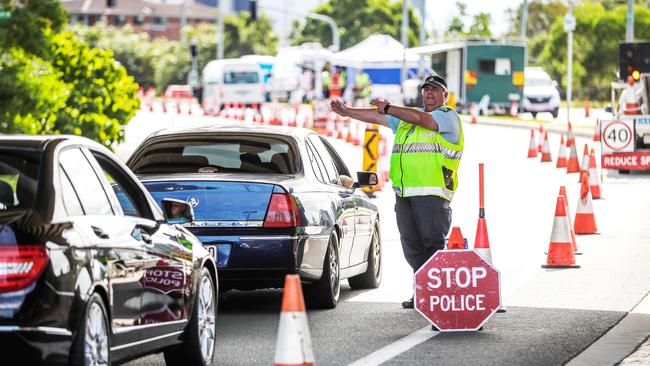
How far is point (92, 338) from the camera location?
7496 mm

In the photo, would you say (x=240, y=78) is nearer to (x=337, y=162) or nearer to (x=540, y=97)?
(x=540, y=97)

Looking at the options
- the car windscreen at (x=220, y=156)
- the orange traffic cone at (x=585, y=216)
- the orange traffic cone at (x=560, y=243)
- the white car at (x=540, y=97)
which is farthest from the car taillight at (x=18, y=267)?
the white car at (x=540, y=97)

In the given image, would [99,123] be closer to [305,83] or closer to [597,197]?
[597,197]

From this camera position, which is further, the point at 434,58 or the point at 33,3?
the point at 434,58

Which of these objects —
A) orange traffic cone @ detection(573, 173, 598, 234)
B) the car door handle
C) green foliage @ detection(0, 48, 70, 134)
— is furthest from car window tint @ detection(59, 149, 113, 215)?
green foliage @ detection(0, 48, 70, 134)

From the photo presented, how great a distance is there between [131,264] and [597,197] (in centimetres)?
1812

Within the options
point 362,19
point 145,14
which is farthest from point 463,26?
point 145,14

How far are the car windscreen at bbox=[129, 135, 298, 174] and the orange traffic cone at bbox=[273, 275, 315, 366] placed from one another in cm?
532

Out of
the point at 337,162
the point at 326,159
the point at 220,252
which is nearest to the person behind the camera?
the point at 220,252

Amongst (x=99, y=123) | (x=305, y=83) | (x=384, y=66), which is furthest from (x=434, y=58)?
(x=99, y=123)

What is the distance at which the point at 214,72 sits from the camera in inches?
3012

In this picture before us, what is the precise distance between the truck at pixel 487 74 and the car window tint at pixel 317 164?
5346cm

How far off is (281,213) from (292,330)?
4.76 m

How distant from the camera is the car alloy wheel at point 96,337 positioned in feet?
24.3
